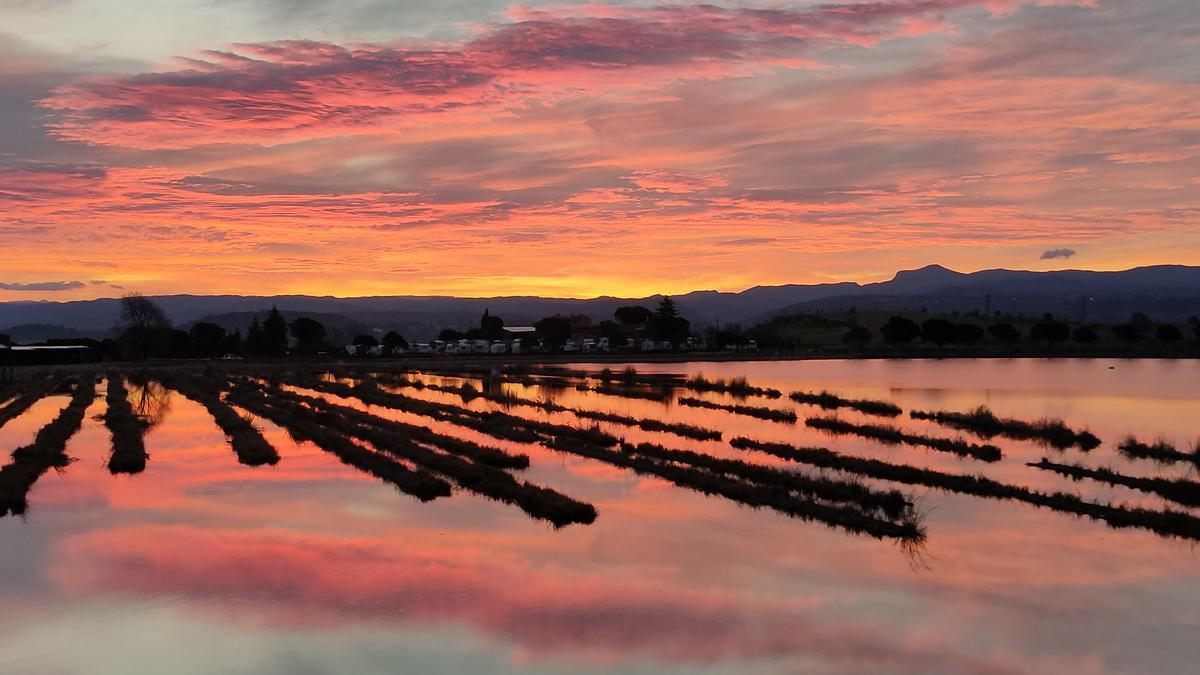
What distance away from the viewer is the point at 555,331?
134375mm

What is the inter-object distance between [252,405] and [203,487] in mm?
→ 21291

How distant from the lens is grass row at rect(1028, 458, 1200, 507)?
21.6m

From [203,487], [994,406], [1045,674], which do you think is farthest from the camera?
[994,406]

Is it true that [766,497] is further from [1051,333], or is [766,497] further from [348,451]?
[1051,333]

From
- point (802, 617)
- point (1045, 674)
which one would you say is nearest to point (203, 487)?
point (802, 617)

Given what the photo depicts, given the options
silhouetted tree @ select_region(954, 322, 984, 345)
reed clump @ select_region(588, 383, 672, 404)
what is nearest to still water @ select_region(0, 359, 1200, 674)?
reed clump @ select_region(588, 383, 672, 404)

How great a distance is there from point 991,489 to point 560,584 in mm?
12155

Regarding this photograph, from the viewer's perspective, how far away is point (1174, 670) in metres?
11.7

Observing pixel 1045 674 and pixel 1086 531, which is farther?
pixel 1086 531

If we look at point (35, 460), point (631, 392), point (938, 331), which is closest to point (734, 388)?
point (631, 392)

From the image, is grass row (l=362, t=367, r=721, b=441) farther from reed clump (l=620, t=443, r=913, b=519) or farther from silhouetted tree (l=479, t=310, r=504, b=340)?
silhouetted tree (l=479, t=310, r=504, b=340)

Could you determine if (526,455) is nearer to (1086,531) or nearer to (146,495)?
(146,495)

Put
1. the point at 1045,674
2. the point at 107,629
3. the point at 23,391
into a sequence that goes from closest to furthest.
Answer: the point at 1045,674 < the point at 107,629 < the point at 23,391

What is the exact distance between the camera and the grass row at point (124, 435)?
2672cm
